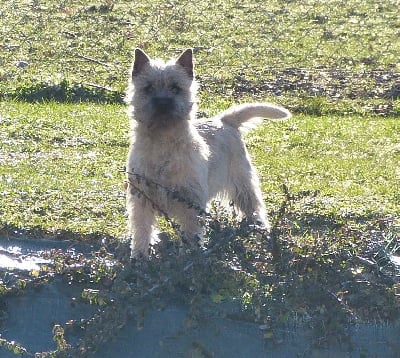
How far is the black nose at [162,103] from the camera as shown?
697 centimetres

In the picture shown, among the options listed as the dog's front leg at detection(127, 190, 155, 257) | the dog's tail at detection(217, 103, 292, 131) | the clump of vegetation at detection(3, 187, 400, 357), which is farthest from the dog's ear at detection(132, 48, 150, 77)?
the clump of vegetation at detection(3, 187, 400, 357)

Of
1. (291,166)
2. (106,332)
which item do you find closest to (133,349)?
(106,332)

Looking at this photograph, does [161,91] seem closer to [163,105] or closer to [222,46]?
[163,105]

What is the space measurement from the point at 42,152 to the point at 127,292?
4.71m

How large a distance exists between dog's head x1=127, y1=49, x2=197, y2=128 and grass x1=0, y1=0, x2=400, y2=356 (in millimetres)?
1046

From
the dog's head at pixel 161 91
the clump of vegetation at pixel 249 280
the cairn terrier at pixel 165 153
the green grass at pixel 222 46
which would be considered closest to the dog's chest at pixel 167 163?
the cairn terrier at pixel 165 153

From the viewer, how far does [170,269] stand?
230 inches

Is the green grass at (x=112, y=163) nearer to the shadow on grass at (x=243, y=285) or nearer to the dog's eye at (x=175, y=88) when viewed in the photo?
the dog's eye at (x=175, y=88)

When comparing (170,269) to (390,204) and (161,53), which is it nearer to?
(390,204)

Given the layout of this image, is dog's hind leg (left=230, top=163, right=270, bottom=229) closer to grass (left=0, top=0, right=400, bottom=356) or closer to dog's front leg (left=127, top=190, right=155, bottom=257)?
grass (left=0, top=0, right=400, bottom=356)

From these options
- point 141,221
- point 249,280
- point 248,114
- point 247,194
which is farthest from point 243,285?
point 248,114

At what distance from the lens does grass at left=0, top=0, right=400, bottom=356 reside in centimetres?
597

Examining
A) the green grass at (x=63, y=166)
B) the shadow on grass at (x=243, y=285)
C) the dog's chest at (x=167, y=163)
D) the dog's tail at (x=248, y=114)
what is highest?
the dog's tail at (x=248, y=114)

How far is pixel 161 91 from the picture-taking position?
23.5ft
